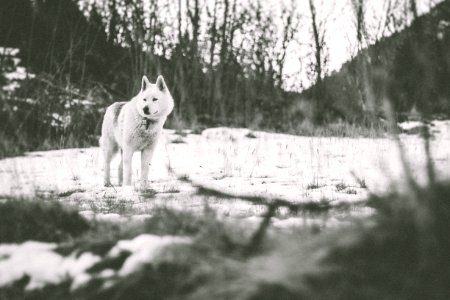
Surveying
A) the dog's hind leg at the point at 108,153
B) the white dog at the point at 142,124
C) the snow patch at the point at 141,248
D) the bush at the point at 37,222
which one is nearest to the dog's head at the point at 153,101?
the white dog at the point at 142,124

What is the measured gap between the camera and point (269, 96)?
13000 mm

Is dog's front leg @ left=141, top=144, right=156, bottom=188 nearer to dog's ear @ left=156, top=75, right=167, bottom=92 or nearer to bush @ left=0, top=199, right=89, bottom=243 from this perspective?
dog's ear @ left=156, top=75, right=167, bottom=92

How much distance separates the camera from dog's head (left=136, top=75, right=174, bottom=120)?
552cm

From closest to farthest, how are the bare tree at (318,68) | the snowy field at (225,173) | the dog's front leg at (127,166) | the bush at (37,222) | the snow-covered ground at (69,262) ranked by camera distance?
the snow-covered ground at (69,262)
the bush at (37,222)
the snowy field at (225,173)
the dog's front leg at (127,166)
the bare tree at (318,68)

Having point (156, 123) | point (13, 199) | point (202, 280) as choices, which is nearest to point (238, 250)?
point (202, 280)

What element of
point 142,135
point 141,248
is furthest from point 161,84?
point 141,248

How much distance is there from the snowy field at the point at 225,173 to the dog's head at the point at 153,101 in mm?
765

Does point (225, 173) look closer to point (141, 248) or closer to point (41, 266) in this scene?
point (141, 248)

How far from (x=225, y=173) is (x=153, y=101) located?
1.40m

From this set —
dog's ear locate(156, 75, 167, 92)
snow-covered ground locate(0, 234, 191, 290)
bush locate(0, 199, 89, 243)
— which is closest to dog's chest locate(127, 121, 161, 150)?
dog's ear locate(156, 75, 167, 92)

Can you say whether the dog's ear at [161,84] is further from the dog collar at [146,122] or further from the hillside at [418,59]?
the hillside at [418,59]

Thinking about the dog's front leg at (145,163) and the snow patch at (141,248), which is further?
the dog's front leg at (145,163)

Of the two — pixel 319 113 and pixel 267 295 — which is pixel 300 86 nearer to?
pixel 319 113

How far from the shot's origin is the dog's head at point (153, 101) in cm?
552
